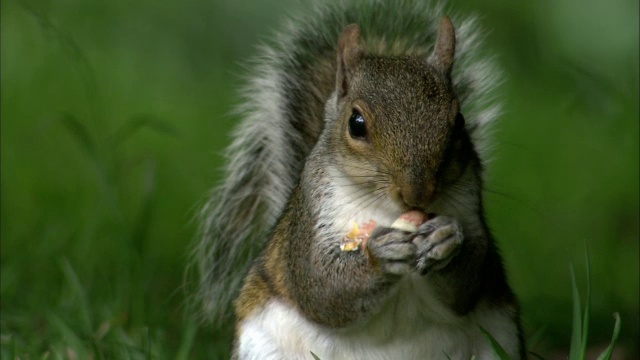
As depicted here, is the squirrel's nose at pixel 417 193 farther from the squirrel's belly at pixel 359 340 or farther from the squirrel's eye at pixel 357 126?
the squirrel's belly at pixel 359 340

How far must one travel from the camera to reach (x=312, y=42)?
108 inches

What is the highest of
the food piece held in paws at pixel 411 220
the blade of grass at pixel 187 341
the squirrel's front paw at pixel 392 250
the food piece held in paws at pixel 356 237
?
the food piece held in paws at pixel 411 220

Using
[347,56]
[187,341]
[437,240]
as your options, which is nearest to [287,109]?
[347,56]

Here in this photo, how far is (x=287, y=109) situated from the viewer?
2.61m

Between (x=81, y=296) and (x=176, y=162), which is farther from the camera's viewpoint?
(x=176, y=162)

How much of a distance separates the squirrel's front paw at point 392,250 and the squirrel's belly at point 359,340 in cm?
15

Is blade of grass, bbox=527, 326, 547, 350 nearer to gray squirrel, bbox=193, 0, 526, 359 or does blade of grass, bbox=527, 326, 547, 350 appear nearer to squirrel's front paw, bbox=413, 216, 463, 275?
gray squirrel, bbox=193, 0, 526, 359

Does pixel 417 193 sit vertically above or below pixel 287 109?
above

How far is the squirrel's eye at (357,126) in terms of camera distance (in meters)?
2.04

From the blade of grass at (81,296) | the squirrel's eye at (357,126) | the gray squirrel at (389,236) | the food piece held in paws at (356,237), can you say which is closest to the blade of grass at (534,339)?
the gray squirrel at (389,236)

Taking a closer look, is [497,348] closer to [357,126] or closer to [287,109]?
[357,126]

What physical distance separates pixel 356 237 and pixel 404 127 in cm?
22

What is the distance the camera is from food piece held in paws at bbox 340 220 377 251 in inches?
81.7

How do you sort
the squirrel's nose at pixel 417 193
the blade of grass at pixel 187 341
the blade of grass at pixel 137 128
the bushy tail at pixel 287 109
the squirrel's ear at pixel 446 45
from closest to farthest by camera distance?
the squirrel's nose at pixel 417 193, the squirrel's ear at pixel 446 45, the blade of grass at pixel 187 341, the bushy tail at pixel 287 109, the blade of grass at pixel 137 128
